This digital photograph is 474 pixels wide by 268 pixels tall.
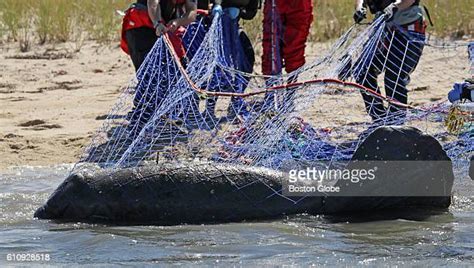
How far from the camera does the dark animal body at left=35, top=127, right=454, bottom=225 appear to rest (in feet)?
23.5

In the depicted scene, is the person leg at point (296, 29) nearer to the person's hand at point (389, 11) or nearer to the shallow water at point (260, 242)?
the person's hand at point (389, 11)

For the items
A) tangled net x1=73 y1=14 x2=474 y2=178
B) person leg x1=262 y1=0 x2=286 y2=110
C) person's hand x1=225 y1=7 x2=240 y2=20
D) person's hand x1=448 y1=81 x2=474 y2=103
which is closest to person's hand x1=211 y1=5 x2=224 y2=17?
tangled net x1=73 y1=14 x2=474 y2=178

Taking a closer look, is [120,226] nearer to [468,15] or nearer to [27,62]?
[27,62]

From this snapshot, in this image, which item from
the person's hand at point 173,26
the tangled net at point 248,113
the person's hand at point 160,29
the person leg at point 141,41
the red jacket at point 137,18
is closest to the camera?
the tangled net at point 248,113

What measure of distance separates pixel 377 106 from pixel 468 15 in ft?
14.9

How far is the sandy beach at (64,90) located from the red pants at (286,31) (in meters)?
1.26

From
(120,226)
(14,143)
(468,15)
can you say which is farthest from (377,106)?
(468,15)

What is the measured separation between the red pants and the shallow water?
8.49ft

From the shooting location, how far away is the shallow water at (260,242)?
652 centimetres

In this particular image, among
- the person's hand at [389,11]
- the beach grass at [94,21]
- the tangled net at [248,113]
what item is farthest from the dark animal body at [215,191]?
the beach grass at [94,21]

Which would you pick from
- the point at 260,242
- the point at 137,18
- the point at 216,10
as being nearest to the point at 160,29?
the point at 216,10

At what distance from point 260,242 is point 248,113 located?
1.72 meters

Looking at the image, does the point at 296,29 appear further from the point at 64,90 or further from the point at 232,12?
the point at 64,90

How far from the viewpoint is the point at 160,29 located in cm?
868
